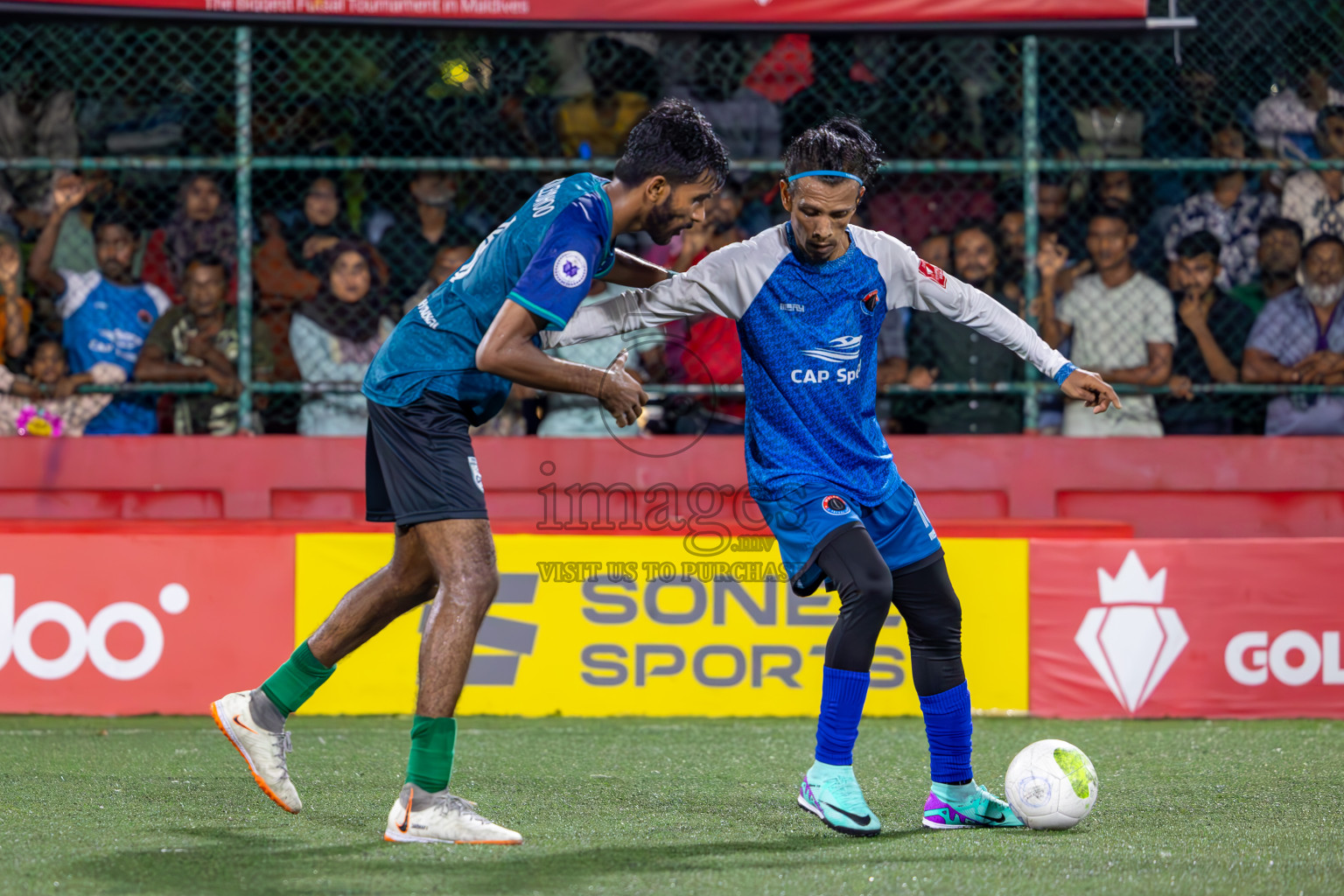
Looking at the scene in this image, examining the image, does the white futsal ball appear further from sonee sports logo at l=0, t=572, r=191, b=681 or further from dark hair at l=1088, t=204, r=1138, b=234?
dark hair at l=1088, t=204, r=1138, b=234

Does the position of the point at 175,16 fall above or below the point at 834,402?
above

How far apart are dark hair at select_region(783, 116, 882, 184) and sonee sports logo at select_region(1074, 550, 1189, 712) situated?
3244mm

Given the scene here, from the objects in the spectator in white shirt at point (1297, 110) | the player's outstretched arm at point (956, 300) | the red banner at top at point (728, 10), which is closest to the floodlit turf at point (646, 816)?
the player's outstretched arm at point (956, 300)

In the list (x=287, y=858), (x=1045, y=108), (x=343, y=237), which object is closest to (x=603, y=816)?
(x=287, y=858)

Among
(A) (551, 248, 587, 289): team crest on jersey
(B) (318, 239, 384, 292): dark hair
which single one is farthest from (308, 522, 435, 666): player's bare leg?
(B) (318, 239, 384, 292): dark hair

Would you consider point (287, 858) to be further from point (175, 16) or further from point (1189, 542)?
point (175, 16)

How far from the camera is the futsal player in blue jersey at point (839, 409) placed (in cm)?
414

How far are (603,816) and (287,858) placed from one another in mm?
1020

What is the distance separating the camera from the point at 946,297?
14.4 feet

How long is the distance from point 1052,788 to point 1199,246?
15.2 ft

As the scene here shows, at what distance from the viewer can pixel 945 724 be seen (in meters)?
4.28

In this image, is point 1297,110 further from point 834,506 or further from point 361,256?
point 834,506

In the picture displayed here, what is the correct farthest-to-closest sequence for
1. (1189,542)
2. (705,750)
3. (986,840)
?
(1189,542)
(705,750)
(986,840)

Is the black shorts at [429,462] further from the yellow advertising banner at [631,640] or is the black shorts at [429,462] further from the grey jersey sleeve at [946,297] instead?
the yellow advertising banner at [631,640]
